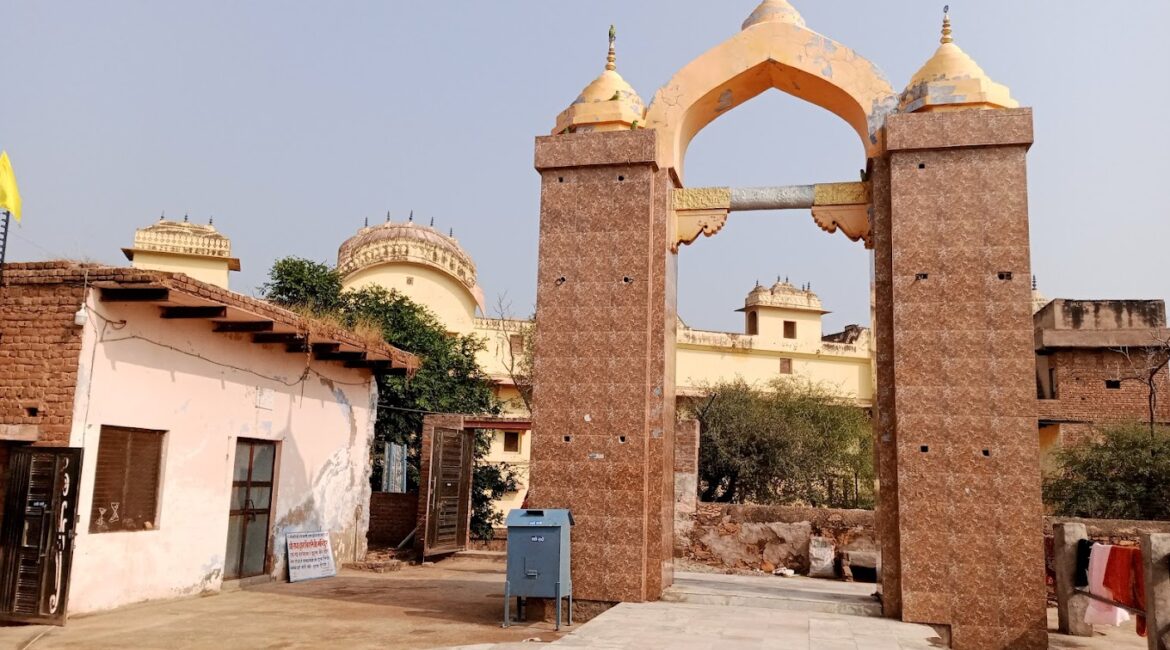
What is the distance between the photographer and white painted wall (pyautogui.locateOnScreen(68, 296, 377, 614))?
9.04 m

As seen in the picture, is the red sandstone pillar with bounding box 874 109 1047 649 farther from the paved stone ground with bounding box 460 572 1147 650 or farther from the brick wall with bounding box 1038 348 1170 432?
the brick wall with bounding box 1038 348 1170 432

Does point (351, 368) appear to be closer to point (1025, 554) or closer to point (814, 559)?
point (814, 559)

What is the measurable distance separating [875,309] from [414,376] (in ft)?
43.0

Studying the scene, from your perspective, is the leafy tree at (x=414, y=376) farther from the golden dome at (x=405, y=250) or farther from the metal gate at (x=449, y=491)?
the golden dome at (x=405, y=250)

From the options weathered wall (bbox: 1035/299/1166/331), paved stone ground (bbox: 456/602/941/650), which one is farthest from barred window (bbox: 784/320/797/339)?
paved stone ground (bbox: 456/602/941/650)

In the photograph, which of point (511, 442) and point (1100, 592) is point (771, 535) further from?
point (511, 442)

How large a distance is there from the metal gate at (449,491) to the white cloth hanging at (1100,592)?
10.0 meters

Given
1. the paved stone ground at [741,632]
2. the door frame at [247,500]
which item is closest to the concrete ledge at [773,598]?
the paved stone ground at [741,632]

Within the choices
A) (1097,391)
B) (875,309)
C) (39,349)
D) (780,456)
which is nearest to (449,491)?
(39,349)

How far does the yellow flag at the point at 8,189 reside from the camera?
10.0 m

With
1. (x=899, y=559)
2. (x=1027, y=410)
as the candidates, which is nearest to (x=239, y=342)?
(x=899, y=559)

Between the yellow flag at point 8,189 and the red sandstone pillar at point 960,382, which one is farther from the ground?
the yellow flag at point 8,189

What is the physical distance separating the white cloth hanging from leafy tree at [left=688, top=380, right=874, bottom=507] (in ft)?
52.5

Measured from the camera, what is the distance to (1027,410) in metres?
7.80
